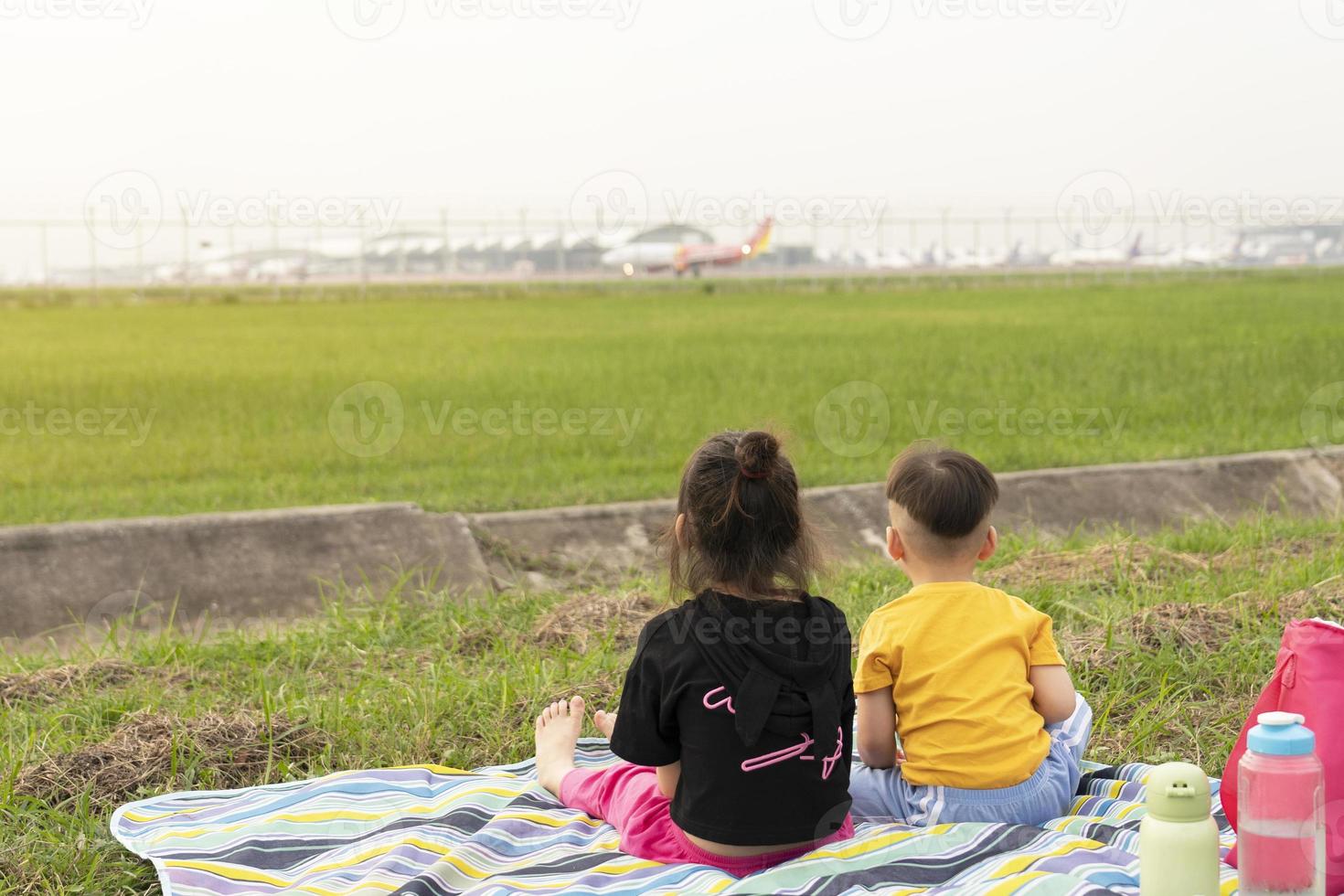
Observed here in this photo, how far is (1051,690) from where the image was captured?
2.71 m

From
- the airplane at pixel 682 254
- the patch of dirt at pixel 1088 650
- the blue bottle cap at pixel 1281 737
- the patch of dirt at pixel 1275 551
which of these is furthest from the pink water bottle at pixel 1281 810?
the airplane at pixel 682 254

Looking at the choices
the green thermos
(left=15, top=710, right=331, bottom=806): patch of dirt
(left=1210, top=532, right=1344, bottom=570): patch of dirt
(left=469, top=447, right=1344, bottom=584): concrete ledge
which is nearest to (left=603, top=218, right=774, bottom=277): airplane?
(left=469, top=447, right=1344, bottom=584): concrete ledge

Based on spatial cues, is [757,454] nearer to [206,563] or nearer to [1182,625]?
[1182,625]

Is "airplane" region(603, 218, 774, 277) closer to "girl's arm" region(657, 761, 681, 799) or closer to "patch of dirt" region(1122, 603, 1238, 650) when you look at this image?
"patch of dirt" region(1122, 603, 1238, 650)

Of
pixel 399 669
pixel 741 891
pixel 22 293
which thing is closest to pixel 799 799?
pixel 741 891

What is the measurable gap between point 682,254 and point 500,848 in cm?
3318

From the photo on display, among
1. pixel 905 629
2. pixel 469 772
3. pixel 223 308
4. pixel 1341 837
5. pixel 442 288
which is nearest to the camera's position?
pixel 1341 837

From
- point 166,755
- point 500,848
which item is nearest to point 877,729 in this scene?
point 500,848

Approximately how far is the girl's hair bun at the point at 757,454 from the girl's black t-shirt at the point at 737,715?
9.4 inches

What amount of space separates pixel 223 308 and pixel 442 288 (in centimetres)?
575

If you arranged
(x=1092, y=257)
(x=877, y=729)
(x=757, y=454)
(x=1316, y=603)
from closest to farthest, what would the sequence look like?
Result: (x=757, y=454), (x=877, y=729), (x=1316, y=603), (x=1092, y=257)

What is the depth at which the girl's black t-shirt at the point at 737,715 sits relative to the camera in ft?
8.11

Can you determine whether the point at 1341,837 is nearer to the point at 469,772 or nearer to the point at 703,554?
the point at 703,554

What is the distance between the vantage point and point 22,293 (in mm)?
24203
